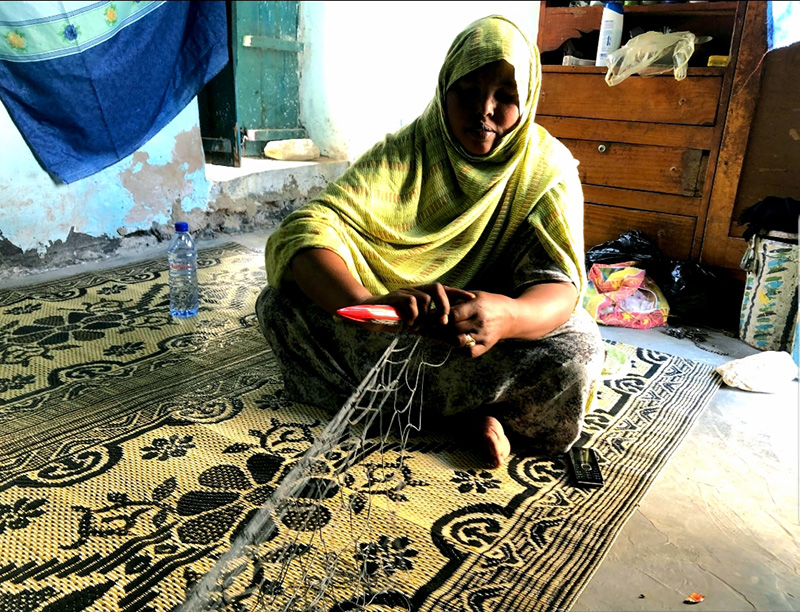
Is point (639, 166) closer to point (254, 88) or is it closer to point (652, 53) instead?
point (652, 53)

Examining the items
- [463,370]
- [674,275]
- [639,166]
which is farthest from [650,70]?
[463,370]

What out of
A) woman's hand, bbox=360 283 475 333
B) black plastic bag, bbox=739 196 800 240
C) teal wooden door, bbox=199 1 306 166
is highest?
teal wooden door, bbox=199 1 306 166

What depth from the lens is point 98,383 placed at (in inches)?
74.8

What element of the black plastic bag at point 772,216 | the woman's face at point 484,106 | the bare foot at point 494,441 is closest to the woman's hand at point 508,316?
the bare foot at point 494,441

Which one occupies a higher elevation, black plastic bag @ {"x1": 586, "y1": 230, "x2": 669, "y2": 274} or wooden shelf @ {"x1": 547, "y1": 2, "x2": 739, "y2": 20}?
wooden shelf @ {"x1": 547, "y1": 2, "x2": 739, "y2": 20}

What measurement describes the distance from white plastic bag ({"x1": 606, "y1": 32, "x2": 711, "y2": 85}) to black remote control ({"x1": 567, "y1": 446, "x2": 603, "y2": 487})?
6.27 ft

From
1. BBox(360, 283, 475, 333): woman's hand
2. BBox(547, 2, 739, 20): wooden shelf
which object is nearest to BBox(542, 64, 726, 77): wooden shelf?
BBox(547, 2, 739, 20): wooden shelf

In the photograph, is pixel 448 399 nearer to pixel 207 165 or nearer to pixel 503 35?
pixel 503 35

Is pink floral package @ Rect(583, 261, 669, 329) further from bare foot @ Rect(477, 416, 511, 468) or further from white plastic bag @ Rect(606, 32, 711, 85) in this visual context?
bare foot @ Rect(477, 416, 511, 468)

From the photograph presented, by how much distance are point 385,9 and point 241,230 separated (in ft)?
5.85

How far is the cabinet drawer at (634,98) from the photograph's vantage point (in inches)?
110

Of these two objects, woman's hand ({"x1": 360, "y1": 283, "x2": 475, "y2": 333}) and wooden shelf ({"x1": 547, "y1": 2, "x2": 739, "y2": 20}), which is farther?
wooden shelf ({"x1": 547, "y1": 2, "x2": 739, "y2": 20})

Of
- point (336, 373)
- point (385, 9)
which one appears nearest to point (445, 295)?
point (336, 373)

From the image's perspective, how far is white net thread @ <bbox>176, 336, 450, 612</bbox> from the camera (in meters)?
1.01
